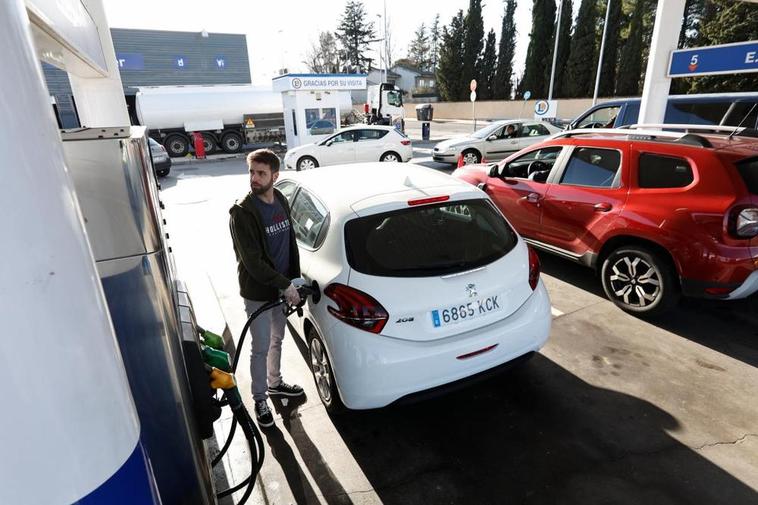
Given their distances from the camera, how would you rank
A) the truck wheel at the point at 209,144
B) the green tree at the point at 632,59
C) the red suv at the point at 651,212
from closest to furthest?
the red suv at the point at 651,212, the truck wheel at the point at 209,144, the green tree at the point at 632,59

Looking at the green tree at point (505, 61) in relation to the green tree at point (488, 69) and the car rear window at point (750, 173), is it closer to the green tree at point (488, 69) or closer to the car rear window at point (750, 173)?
the green tree at point (488, 69)

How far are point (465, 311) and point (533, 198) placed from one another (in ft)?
10.4

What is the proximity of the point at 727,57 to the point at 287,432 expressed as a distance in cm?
888

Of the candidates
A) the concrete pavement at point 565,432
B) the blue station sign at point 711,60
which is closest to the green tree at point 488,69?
the blue station sign at point 711,60

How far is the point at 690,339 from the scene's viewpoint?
13.3 feet

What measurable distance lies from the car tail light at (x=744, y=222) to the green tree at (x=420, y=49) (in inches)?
3065

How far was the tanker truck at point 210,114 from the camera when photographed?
66.3 feet

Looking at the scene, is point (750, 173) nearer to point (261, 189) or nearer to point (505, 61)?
point (261, 189)

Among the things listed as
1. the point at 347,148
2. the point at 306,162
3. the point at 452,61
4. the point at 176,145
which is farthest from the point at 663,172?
the point at 452,61

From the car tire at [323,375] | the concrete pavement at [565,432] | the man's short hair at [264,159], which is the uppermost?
the man's short hair at [264,159]

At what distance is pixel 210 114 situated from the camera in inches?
830

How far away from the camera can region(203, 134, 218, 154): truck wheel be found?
21.5 meters

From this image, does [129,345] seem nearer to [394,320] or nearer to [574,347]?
[394,320]

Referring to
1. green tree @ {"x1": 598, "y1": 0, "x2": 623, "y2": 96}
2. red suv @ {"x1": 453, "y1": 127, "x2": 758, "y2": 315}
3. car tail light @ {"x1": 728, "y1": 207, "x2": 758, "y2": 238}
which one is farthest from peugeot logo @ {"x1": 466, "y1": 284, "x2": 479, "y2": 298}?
green tree @ {"x1": 598, "y1": 0, "x2": 623, "y2": 96}
